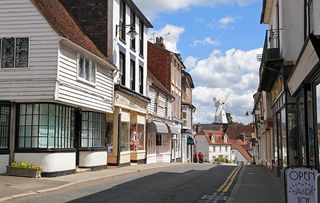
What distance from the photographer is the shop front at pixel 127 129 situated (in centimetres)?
2626

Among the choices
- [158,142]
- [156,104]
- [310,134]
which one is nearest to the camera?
[310,134]

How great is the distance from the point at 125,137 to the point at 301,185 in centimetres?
2048

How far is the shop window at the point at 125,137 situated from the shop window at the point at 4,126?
395 inches

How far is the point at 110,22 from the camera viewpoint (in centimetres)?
2505

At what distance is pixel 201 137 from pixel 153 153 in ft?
180

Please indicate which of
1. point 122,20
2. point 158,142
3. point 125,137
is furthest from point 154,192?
point 158,142

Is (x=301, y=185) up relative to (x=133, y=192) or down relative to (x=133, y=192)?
up

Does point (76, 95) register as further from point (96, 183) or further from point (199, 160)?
point (199, 160)

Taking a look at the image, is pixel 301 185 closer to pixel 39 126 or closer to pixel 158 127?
pixel 39 126

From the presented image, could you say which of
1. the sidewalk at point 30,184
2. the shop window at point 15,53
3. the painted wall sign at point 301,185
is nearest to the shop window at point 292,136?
the sidewalk at point 30,184

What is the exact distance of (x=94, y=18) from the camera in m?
25.2

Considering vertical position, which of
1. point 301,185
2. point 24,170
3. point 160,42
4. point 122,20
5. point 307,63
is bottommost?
point 24,170

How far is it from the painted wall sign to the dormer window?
512 inches

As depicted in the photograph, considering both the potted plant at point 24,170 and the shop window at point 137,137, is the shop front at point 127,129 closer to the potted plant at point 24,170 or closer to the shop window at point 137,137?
the shop window at point 137,137
